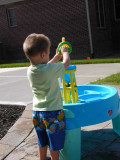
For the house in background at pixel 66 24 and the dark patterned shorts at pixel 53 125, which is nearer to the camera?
the dark patterned shorts at pixel 53 125

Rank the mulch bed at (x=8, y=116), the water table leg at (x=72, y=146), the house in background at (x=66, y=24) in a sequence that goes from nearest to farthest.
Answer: the water table leg at (x=72, y=146) → the mulch bed at (x=8, y=116) → the house in background at (x=66, y=24)

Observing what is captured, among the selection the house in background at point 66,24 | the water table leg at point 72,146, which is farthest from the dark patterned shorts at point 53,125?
the house in background at point 66,24

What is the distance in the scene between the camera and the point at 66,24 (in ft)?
47.9

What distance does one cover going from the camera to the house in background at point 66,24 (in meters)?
14.0

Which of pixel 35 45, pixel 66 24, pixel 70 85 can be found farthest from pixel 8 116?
pixel 66 24

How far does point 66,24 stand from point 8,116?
10.8 meters

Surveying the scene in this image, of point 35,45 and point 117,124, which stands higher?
point 35,45

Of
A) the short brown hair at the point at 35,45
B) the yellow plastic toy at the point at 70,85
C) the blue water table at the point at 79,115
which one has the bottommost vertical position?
the blue water table at the point at 79,115

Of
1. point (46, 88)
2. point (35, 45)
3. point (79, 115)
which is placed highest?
point (35, 45)

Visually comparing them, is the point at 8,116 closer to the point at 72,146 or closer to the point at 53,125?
the point at 72,146

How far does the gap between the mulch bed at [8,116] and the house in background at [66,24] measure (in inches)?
368

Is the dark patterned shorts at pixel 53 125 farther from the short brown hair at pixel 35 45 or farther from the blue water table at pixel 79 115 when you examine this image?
the short brown hair at pixel 35 45

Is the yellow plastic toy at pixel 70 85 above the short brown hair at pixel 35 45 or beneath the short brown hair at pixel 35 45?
beneath

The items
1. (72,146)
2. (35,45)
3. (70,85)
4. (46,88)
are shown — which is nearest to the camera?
(35,45)
